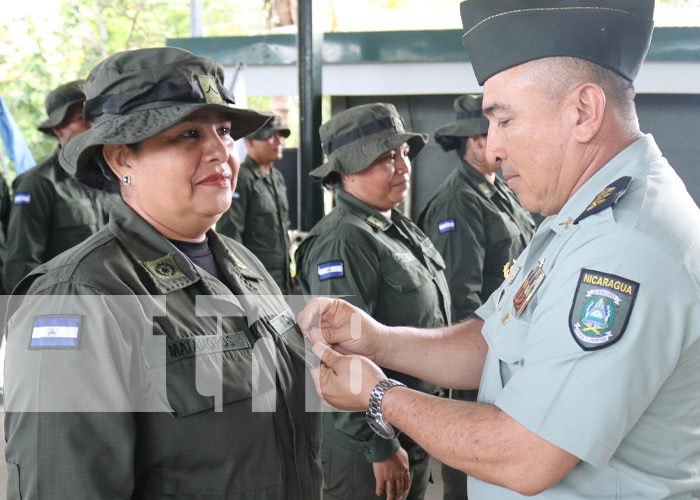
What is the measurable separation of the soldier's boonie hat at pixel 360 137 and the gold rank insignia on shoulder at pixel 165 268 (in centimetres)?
170

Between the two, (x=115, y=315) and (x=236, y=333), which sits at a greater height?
(x=115, y=315)

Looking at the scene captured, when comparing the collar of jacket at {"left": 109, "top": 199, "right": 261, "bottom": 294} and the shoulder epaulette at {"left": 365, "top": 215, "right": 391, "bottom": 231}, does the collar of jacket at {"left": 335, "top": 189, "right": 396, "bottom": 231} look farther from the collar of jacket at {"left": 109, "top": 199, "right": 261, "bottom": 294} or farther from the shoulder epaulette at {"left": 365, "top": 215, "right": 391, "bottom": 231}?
the collar of jacket at {"left": 109, "top": 199, "right": 261, "bottom": 294}

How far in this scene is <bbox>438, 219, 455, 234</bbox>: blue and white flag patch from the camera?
4.29 metres

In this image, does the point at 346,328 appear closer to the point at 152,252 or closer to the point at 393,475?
the point at 152,252

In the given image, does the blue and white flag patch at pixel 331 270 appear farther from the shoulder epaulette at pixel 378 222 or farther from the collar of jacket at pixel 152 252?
the collar of jacket at pixel 152 252

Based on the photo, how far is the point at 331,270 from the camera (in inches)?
116

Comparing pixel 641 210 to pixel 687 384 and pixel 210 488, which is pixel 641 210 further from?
pixel 210 488

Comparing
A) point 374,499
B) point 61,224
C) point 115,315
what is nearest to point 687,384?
point 115,315

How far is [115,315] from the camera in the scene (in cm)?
154

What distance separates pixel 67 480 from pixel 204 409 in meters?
0.33

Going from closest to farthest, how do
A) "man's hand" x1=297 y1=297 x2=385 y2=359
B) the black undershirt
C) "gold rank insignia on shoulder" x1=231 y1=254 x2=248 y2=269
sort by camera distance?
the black undershirt, "gold rank insignia on shoulder" x1=231 y1=254 x2=248 y2=269, "man's hand" x1=297 y1=297 x2=385 y2=359

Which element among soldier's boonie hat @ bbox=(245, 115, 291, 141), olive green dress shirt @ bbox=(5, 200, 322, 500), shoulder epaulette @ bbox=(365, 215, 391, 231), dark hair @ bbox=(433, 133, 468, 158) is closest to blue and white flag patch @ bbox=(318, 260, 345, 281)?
shoulder epaulette @ bbox=(365, 215, 391, 231)

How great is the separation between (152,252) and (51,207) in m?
3.74

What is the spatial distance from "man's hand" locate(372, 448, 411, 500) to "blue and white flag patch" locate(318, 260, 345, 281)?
2.54ft
